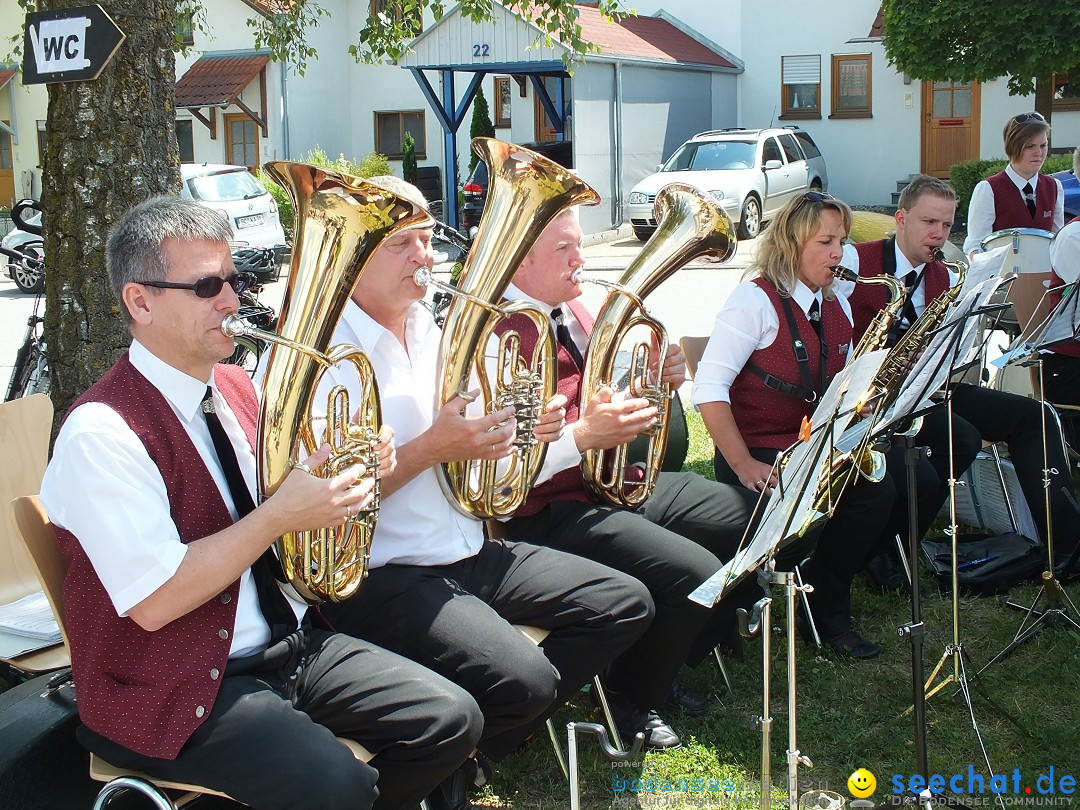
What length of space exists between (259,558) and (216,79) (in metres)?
21.9

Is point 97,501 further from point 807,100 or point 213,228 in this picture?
point 807,100

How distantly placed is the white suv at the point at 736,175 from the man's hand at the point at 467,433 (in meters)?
13.5

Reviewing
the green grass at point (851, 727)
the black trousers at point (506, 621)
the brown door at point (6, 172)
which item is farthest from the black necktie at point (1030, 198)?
the brown door at point (6, 172)

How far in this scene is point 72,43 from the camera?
3391 millimetres

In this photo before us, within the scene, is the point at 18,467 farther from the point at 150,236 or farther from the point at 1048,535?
the point at 1048,535

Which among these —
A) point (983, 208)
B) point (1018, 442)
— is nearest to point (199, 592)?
point (1018, 442)

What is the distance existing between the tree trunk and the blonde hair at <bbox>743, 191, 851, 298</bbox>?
6.59 ft

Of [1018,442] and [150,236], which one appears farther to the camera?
[1018,442]

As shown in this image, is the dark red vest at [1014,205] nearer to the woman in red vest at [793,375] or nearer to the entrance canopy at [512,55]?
the woman in red vest at [793,375]

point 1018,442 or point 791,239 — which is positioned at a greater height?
point 791,239

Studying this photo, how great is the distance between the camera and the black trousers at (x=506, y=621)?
251 centimetres

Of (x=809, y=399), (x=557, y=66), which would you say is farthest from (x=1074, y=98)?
(x=809, y=399)

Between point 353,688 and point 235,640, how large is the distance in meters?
0.26

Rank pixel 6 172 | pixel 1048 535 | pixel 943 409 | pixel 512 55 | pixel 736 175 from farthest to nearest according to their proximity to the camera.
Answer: pixel 6 172
pixel 512 55
pixel 736 175
pixel 943 409
pixel 1048 535
